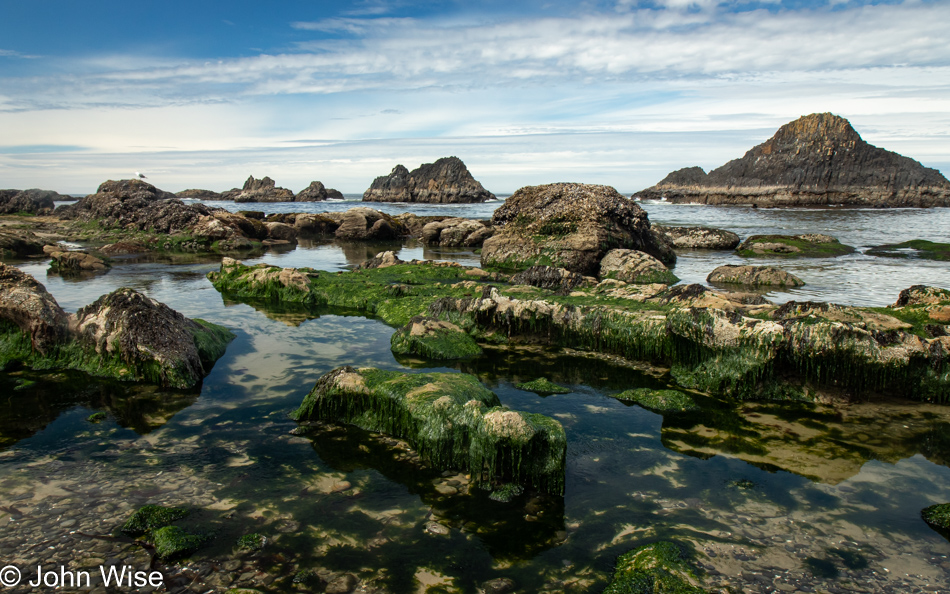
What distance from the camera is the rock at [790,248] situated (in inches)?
747

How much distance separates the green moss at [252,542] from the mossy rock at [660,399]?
4002 millimetres

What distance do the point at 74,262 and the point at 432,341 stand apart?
13.2 m

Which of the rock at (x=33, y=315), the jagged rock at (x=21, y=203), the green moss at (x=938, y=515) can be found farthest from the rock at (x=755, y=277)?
the jagged rock at (x=21, y=203)

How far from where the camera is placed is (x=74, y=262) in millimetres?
15039

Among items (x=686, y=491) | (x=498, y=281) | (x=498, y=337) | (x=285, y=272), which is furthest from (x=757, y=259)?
(x=686, y=491)

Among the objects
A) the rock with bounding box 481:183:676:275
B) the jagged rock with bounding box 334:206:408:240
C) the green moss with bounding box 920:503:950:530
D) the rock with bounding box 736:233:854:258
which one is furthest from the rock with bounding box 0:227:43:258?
the rock with bounding box 736:233:854:258

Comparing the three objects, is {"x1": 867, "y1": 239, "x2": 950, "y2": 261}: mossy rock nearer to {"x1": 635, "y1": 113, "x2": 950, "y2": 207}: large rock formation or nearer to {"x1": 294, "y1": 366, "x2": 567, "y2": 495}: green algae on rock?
{"x1": 294, "y1": 366, "x2": 567, "y2": 495}: green algae on rock

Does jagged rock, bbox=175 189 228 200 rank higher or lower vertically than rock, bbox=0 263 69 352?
higher

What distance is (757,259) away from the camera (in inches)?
718

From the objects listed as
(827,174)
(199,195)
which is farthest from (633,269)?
(199,195)

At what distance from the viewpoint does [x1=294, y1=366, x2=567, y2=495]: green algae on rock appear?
4.13m

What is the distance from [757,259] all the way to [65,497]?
19.4 meters

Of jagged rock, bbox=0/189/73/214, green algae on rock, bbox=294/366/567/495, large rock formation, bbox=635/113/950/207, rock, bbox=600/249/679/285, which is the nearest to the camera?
green algae on rock, bbox=294/366/567/495

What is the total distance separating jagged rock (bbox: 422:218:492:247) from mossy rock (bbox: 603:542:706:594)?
64.1 feet
